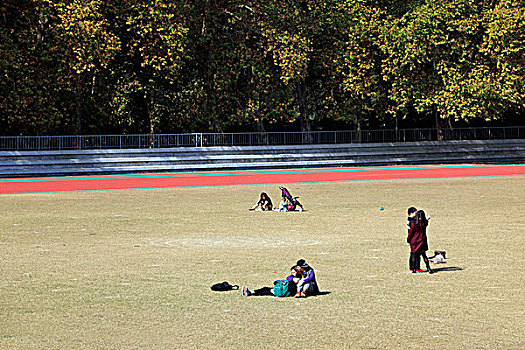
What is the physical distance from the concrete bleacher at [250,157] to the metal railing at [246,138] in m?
0.77

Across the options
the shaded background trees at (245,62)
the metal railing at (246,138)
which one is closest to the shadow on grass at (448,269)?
the shaded background trees at (245,62)

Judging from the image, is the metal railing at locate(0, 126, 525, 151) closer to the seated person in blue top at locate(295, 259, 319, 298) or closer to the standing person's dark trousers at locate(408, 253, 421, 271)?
the standing person's dark trousers at locate(408, 253, 421, 271)

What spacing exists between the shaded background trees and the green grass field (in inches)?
877

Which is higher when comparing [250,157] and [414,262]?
[250,157]

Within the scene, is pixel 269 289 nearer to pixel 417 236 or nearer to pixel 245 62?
pixel 417 236

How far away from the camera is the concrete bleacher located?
129ft

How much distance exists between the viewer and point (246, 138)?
44.0 m

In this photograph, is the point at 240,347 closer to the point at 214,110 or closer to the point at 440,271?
the point at 440,271

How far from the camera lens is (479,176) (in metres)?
33.7

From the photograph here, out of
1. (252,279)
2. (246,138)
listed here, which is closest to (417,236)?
(252,279)

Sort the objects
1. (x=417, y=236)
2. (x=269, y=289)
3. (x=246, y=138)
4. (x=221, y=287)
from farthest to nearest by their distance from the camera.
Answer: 1. (x=246, y=138)
2. (x=417, y=236)
3. (x=221, y=287)
4. (x=269, y=289)

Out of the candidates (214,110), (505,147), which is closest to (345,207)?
(214,110)

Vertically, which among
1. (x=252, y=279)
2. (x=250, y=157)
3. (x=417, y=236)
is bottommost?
(x=252, y=279)

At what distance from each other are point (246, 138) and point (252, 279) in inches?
1357
